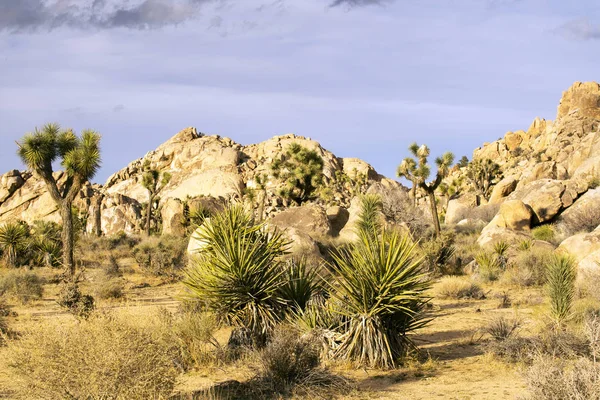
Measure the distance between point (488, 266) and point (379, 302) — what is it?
1269 cm

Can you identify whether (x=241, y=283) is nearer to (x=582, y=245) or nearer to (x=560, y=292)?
(x=560, y=292)

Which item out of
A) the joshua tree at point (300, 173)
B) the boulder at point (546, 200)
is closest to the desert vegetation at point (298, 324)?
the boulder at point (546, 200)

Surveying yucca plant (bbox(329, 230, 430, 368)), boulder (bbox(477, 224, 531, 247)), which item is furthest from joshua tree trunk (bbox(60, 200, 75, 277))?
boulder (bbox(477, 224, 531, 247))

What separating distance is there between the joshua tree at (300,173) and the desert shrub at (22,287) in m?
16.6

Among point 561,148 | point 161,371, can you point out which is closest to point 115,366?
point 161,371

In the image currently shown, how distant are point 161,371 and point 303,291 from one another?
4465 millimetres

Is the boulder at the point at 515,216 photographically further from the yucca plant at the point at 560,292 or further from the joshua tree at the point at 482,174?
the joshua tree at the point at 482,174

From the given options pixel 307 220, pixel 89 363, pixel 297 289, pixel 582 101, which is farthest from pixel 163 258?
pixel 582 101

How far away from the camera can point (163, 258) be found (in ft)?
80.6

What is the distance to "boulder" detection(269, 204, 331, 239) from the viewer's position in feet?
92.9

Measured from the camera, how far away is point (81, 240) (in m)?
32.4

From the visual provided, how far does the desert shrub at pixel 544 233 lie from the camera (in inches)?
1010

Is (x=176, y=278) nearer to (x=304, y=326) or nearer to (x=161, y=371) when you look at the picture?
(x=304, y=326)

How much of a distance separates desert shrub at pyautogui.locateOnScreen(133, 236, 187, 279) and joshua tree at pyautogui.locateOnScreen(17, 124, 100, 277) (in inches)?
122
